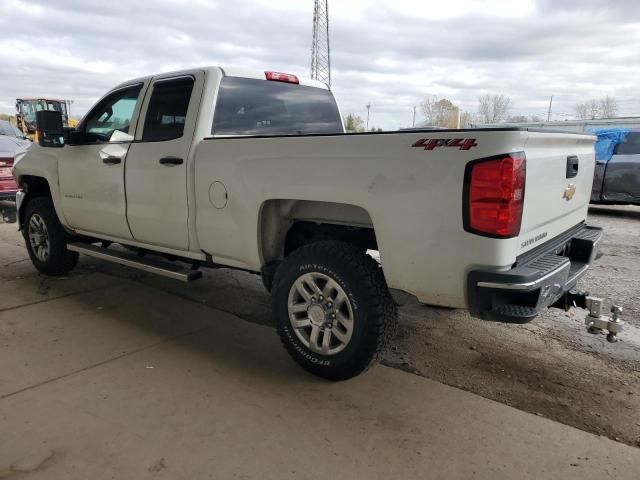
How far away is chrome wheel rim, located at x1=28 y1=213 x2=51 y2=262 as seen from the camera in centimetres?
554

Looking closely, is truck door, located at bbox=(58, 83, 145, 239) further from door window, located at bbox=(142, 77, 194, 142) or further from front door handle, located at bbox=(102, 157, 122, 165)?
door window, located at bbox=(142, 77, 194, 142)

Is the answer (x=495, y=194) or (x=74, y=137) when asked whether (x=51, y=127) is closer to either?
(x=74, y=137)

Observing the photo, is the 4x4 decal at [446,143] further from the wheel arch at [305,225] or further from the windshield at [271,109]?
the windshield at [271,109]

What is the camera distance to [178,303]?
4.82 metres

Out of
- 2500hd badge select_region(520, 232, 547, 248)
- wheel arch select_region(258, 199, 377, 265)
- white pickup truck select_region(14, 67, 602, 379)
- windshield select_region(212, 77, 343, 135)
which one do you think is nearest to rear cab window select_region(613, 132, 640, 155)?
white pickup truck select_region(14, 67, 602, 379)

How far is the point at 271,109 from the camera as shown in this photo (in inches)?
170

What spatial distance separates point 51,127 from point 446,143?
157 inches

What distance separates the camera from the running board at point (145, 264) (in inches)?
158

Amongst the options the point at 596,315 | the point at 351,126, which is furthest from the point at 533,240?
the point at 351,126

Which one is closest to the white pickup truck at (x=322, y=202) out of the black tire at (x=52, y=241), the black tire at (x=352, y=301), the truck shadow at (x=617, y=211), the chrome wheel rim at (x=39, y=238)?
the black tire at (x=352, y=301)

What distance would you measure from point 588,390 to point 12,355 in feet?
13.2

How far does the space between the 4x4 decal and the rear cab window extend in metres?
9.57

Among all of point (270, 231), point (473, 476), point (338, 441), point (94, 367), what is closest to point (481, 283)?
point (473, 476)

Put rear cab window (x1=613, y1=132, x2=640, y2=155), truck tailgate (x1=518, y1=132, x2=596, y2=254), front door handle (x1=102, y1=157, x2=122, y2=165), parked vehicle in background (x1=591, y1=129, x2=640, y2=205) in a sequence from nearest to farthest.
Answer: truck tailgate (x1=518, y1=132, x2=596, y2=254), front door handle (x1=102, y1=157, x2=122, y2=165), parked vehicle in background (x1=591, y1=129, x2=640, y2=205), rear cab window (x1=613, y1=132, x2=640, y2=155)
